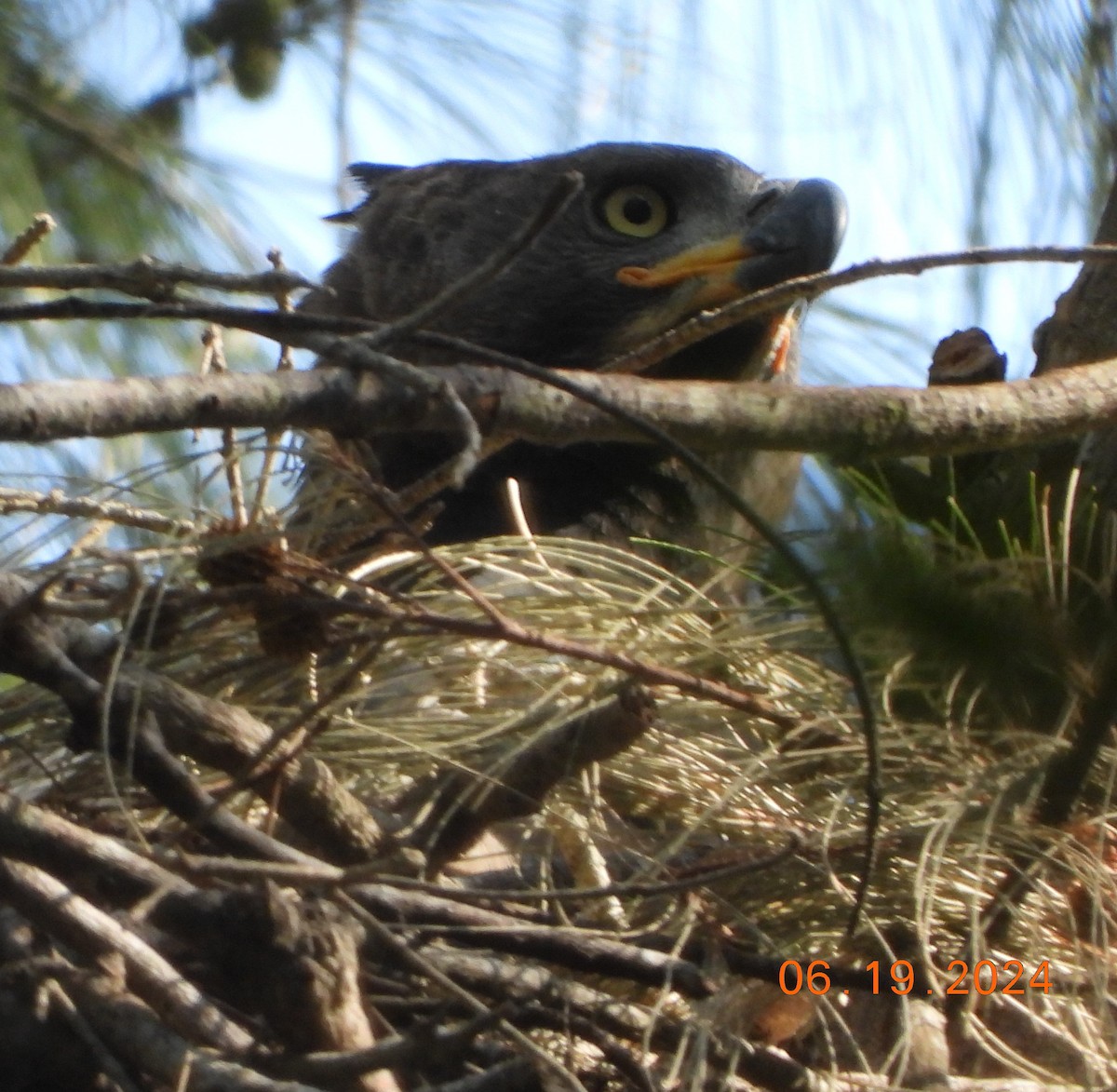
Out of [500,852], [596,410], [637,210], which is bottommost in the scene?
[500,852]

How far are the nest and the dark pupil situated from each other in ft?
3.55

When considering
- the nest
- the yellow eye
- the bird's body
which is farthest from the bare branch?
the yellow eye

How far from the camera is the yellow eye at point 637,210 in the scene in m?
2.81

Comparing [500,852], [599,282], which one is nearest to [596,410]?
[500,852]

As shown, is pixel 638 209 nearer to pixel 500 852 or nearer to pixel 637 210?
pixel 637 210

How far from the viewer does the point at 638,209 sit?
2.84 meters

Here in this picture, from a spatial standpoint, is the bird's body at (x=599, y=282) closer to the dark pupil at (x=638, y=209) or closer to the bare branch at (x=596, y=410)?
the dark pupil at (x=638, y=209)

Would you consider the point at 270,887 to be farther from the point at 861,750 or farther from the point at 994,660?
the point at 994,660

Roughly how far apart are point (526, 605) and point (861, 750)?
382mm

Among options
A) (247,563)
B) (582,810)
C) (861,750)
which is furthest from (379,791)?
(861,750)

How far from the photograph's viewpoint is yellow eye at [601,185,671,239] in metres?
2.81

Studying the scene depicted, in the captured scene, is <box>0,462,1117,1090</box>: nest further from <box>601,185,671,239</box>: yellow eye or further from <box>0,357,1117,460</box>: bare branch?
<box>601,185,671,239</box>: yellow eye

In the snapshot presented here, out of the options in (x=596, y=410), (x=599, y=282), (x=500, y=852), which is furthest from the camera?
(x=599, y=282)

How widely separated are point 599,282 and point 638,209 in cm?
15
